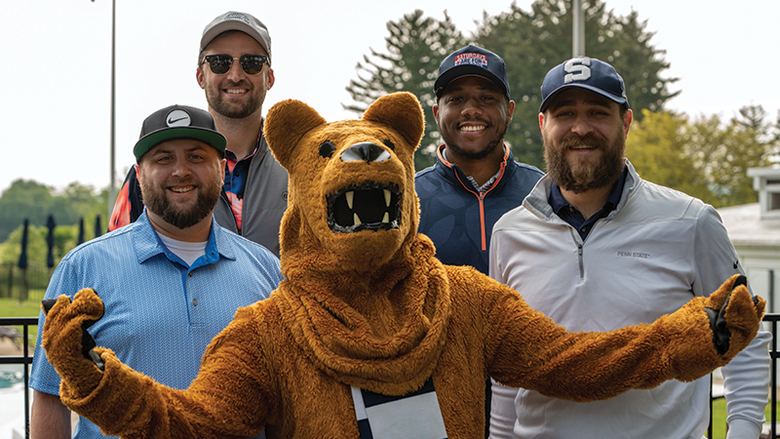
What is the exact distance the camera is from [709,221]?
8.96ft

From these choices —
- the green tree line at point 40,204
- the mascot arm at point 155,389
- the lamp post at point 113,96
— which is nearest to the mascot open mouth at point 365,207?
the mascot arm at point 155,389

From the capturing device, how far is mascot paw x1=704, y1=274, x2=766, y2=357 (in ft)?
6.50

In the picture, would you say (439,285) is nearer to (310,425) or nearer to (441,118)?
(310,425)

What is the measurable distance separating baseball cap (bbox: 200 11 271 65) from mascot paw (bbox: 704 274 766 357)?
119 inches

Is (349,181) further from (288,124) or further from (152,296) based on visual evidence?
(152,296)

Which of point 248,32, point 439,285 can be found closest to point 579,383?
point 439,285

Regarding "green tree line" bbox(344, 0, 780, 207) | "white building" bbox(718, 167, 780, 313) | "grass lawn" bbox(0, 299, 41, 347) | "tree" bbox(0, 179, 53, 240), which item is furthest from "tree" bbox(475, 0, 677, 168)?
"tree" bbox(0, 179, 53, 240)

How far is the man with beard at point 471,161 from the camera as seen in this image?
368 cm

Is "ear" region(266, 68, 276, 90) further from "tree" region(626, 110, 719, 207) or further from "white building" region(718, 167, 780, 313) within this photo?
"tree" region(626, 110, 719, 207)

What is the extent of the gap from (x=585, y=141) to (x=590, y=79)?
0.98 ft

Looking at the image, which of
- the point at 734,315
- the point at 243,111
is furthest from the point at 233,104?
the point at 734,315

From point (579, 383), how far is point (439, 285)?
630mm

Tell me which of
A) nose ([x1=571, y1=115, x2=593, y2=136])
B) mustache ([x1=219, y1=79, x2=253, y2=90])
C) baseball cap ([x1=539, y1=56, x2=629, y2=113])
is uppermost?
mustache ([x1=219, y1=79, x2=253, y2=90])

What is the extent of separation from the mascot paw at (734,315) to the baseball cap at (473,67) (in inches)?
83.7
